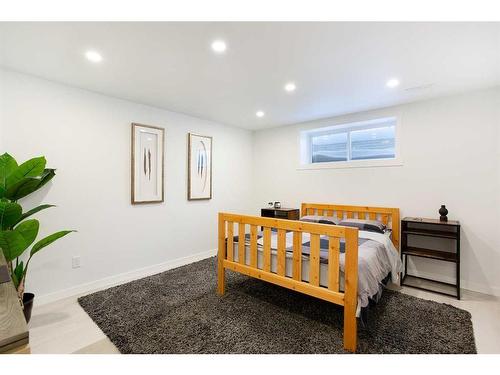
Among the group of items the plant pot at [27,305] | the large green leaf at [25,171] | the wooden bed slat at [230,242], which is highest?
the large green leaf at [25,171]

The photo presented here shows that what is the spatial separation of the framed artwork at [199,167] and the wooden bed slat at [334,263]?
257cm

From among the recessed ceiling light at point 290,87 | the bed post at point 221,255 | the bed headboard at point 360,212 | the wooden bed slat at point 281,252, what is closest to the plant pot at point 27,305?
the bed post at point 221,255

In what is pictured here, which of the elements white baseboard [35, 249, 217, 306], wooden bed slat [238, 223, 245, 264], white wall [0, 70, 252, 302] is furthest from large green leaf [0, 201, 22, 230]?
wooden bed slat [238, 223, 245, 264]

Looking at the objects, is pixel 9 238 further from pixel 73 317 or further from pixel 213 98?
pixel 213 98

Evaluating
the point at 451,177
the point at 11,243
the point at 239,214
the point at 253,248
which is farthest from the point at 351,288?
the point at 11,243

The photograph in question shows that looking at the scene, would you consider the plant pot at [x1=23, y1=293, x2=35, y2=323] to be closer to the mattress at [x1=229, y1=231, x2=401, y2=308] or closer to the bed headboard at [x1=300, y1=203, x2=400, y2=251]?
the mattress at [x1=229, y1=231, x2=401, y2=308]

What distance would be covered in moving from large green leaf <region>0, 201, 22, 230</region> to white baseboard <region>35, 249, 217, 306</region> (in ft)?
3.50

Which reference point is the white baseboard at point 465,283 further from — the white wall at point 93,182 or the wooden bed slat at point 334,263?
the white wall at point 93,182

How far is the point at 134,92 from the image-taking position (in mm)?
2906

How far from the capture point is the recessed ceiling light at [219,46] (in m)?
1.86

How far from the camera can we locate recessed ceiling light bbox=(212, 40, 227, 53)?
186 centimetres

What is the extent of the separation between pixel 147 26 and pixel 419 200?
348 cm
